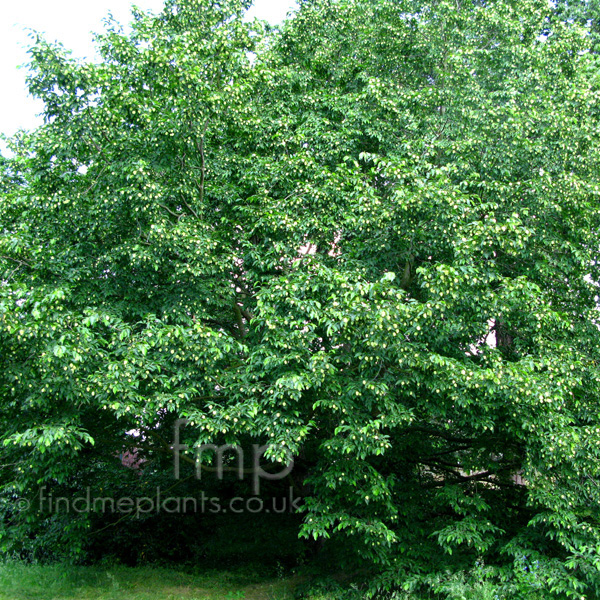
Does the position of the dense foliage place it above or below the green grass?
above

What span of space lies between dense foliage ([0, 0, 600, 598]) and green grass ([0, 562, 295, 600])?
1.10 meters

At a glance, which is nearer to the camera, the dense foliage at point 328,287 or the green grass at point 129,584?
the dense foliage at point 328,287

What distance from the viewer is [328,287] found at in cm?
844

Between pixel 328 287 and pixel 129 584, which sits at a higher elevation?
pixel 328 287

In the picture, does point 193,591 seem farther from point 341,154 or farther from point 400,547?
point 341,154

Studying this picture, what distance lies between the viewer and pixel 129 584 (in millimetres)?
11711

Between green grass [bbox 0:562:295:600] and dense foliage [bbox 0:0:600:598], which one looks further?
green grass [bbox 0:562:295:600]

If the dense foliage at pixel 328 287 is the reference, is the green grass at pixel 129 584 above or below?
A: below

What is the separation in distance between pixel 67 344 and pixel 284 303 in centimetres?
309

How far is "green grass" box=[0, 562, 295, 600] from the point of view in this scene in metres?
10.9

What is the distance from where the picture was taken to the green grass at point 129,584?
10.9 m

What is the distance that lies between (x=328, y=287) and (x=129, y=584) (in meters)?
8.07

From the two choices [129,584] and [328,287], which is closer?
[328,287]

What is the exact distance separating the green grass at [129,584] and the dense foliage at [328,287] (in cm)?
110
